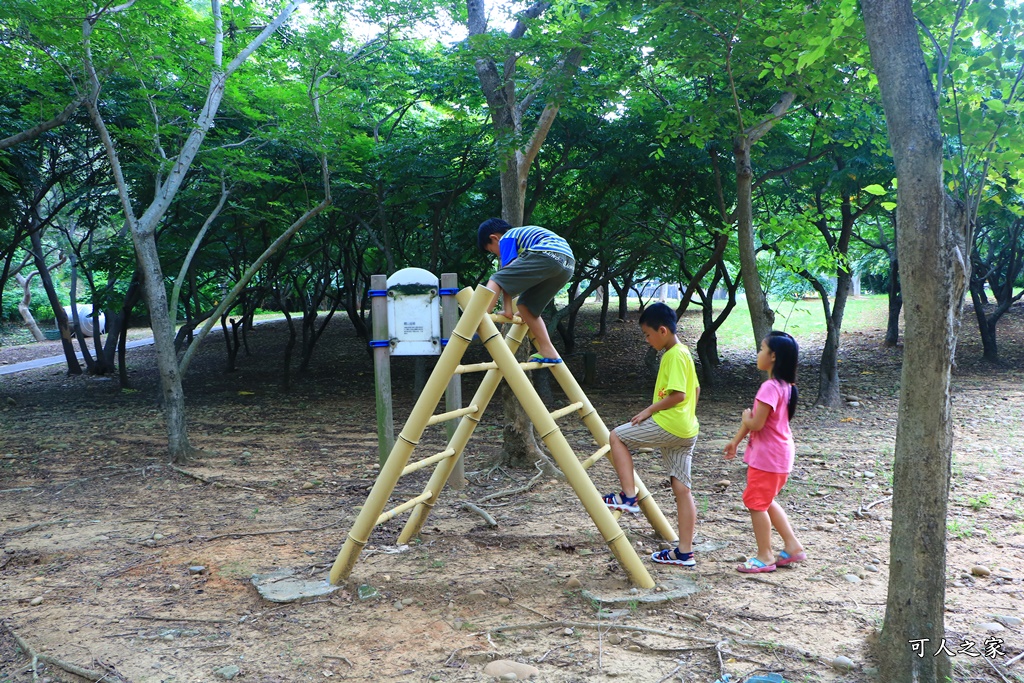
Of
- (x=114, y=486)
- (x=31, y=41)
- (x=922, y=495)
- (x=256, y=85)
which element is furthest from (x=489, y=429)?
(x=922, y=495)

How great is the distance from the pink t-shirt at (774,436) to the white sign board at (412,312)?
6.88 ft

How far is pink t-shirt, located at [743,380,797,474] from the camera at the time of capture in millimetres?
3984

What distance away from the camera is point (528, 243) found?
159 inches

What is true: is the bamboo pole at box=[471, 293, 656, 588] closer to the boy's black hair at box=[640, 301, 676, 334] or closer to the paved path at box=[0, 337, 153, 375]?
the boy's black hair at box=[640, 301, 676, 334]

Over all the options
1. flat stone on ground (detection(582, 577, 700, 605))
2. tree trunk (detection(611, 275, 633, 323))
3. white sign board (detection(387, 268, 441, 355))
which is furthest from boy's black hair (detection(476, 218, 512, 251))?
tree trunk (detection(611, 275, 633, 323))

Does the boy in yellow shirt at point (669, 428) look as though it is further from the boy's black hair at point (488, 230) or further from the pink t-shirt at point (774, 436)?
the boy's black hair at point (488, 230)

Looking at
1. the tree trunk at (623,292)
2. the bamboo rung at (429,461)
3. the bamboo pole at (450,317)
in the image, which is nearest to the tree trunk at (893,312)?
the tree trunk at (623,292)

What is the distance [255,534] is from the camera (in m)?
5.07

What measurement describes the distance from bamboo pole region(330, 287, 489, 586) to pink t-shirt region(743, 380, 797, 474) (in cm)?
144

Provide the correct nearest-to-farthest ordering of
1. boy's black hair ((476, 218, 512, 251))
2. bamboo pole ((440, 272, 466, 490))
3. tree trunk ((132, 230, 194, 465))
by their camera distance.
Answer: boy's black hair ((476, 218, 512, 251))
bamboo pole ((440, 272, 466, 490))
tree trunk ((132, 230, 194, 465))

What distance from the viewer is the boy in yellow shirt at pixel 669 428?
13.2 feet

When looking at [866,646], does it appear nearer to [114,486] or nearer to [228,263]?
[114,486]

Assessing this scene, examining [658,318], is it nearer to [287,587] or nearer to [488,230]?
[488,230]

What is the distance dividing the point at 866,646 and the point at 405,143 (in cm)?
916
